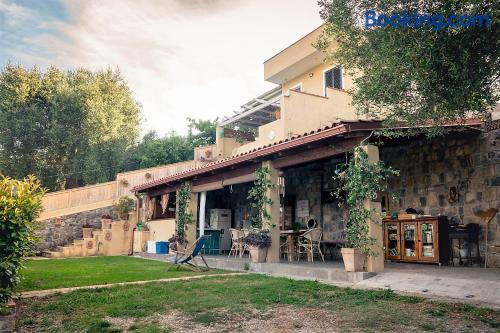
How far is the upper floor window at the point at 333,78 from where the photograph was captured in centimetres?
1515

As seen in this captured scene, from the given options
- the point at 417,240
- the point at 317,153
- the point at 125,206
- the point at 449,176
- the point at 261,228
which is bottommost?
the point at 417,240

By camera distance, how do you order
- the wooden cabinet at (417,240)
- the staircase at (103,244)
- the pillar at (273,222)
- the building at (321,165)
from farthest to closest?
the staircase at (103,244) → the pillar at (273,222) → the wooden cabinet at (417,240) → the building at (321,165)

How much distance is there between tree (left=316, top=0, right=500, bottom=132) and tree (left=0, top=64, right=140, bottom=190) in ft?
65.3

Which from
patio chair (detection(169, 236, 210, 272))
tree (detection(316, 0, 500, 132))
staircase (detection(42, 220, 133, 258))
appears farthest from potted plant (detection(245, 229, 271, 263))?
staircase (detection(42, 220, 133, 258))

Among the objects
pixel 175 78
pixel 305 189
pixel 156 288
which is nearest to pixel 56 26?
pixel 175 78

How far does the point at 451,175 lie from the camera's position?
8.81 m

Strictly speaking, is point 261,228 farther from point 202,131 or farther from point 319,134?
point 202,131

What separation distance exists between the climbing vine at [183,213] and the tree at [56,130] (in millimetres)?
10983

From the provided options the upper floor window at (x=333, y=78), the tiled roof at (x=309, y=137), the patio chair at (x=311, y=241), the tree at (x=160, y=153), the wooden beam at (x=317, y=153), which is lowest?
the patio chair at (x=311, y=241)

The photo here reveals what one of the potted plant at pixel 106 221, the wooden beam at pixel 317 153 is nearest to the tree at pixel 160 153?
the potted plant at pixel 106 221

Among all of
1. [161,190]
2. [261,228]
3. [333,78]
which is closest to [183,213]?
[161,190]

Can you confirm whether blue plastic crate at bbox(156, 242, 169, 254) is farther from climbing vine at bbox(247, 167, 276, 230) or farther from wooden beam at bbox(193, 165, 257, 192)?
climbing vine at bbox(247, 167, 276, 230)
